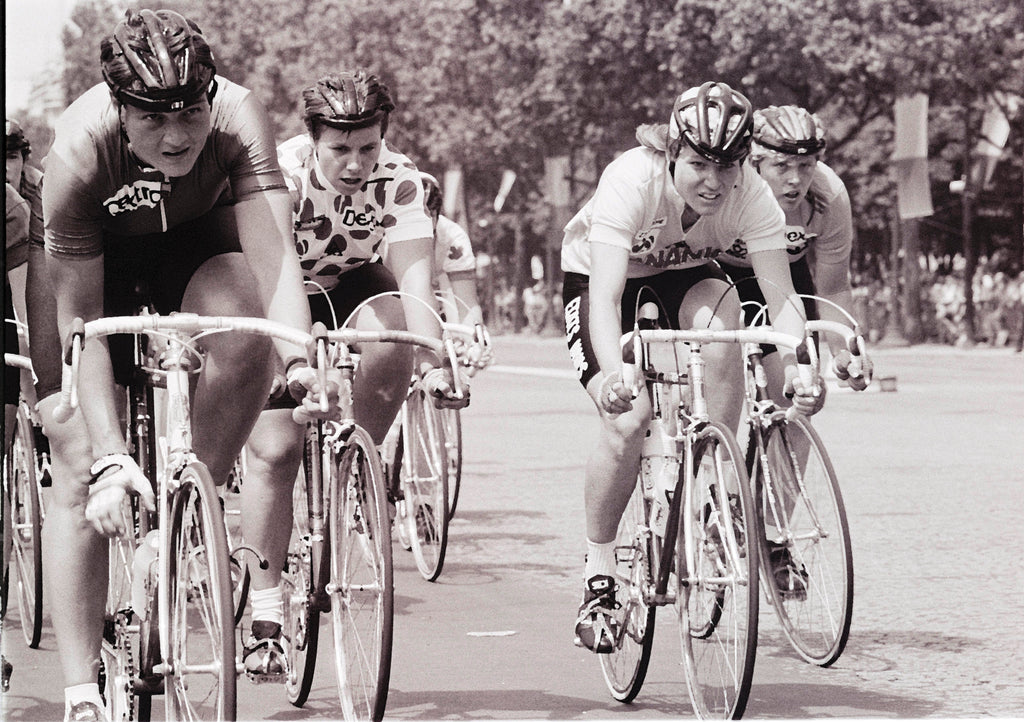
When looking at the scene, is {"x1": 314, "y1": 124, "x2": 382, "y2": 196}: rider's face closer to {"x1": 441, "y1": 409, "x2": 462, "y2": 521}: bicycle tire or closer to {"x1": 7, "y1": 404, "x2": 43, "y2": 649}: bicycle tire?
{"x1": 7, "y1": 404, "x2": 43, "y2": 649}: bicycle tire

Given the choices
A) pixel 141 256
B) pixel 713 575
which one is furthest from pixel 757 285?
pixel 141 256

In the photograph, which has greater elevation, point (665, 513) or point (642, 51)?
point (642, 51)

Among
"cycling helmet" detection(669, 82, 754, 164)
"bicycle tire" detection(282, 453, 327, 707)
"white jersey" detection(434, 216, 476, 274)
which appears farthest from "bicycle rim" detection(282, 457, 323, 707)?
"white jersey" detection(434, 216, 476, 274)

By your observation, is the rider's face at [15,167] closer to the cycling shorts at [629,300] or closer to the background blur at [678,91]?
the cycling shorts at [629,300]

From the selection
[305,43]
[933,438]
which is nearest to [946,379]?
[933,438]

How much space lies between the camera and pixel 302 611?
19.1ft

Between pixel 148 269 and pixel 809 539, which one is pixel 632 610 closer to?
pixel 809 539

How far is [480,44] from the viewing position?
51.8 meters

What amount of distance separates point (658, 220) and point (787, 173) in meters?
1.08

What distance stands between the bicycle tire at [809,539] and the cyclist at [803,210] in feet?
1.29

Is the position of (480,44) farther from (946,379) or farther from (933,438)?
(933,438)

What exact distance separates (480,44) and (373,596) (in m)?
47.4

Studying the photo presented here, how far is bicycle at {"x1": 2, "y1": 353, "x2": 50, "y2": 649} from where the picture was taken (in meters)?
7.21

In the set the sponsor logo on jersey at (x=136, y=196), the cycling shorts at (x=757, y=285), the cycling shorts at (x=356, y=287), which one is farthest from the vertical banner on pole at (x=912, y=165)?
the sponsor logo on jersey at (x=136, y=196)
